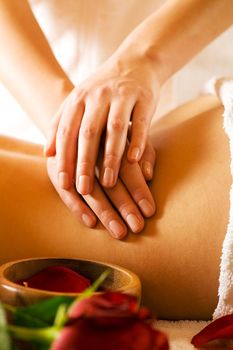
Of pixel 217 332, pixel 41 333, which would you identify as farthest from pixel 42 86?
pixel 41 333

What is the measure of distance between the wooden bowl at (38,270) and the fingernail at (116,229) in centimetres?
10

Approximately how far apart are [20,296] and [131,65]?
523 millimetres

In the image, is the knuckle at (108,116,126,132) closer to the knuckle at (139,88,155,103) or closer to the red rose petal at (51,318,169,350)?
the knuckle at (139,88,155,103)

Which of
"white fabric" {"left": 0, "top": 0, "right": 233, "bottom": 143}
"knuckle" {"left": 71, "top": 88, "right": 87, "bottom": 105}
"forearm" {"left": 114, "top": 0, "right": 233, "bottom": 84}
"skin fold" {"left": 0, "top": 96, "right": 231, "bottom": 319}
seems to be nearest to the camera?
"skin fold" {"left": 0, "top": 96, "right": 231, "bottom": 319}

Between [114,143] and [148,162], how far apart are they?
0.06 metres

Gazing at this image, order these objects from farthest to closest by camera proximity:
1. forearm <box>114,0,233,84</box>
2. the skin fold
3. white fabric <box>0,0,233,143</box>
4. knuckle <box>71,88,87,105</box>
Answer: white fabric <box>0,0,233,143</box>
forearm <box>114,0,233,84</box>
knuckle <box>71,88,87,105</box>
the skin fold

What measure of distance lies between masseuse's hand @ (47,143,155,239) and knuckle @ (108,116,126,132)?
4 centimetres

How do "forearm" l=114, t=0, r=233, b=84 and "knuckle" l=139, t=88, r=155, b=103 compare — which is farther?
"forearm" l=114, t=0, r=233, b=84

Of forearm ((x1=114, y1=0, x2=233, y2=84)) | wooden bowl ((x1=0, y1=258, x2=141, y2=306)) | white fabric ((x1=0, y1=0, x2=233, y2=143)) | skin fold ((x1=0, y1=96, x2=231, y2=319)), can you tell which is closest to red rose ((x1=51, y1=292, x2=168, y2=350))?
wooden bowl ((x1=0, y1=258, x2=141, y2=306))

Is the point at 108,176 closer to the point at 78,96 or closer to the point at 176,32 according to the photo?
the point at 78,96

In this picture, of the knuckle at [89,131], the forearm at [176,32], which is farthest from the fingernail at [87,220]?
the forearm at [176,32]

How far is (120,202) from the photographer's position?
82 centimetres

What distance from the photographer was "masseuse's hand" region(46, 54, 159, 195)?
815 millimetres

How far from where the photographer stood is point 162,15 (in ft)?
3.55
